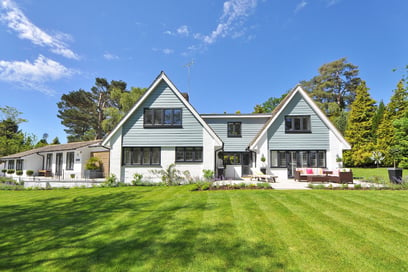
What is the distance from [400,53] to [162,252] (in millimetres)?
29536

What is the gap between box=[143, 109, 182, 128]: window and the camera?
14.4 m

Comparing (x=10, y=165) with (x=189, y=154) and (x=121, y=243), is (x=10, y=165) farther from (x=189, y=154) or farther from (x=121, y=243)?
(x=121, y=243)

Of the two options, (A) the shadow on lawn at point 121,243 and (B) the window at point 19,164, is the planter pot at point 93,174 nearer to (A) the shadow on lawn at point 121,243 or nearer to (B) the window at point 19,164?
(A) the shadow on lawn at point 121,243

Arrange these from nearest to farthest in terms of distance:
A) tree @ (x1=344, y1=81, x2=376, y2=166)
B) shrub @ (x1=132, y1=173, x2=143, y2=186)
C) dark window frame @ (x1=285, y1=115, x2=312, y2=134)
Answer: shrub @ (x1=132, y1=173, x2=143, y2=186), dark window frame @ (x1=285, y1=115, x2=312, y2=134), tree @ (x1=344, y1=81, x2=376, y2=166)

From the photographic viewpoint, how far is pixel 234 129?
18.6m

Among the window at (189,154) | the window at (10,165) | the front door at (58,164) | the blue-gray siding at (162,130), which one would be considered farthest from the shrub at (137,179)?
the window at (10,165)

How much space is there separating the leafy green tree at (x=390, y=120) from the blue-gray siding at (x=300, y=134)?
49.8 feet

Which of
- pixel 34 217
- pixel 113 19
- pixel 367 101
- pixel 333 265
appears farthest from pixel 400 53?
pixel 34 217

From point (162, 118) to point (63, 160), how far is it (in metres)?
14.6

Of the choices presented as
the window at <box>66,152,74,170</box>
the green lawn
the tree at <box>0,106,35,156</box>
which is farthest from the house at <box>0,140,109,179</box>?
the green lawn

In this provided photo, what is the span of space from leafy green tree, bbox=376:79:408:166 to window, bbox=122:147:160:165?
1126 inches

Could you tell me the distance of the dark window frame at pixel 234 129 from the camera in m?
18.5

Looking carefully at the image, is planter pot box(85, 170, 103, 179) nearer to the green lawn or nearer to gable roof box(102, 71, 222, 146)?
gable roof box(102, 71, 222, 146)

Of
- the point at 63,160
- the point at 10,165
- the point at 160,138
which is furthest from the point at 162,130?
the point at 10,165
